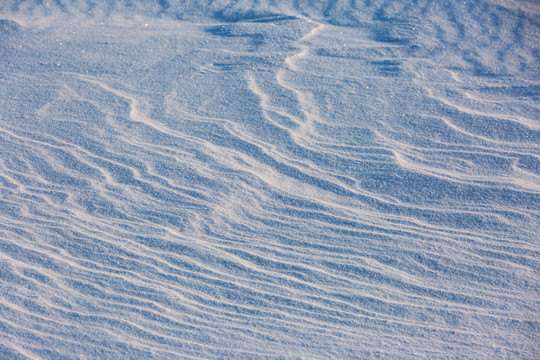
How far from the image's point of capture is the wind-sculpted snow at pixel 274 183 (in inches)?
112

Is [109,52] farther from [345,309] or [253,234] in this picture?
[345,309]

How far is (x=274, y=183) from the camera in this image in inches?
142

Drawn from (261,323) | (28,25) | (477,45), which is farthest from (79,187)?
(477,45)

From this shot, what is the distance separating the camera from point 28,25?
17.1ft

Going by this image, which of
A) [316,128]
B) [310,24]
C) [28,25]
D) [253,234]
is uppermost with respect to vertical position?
[310,24]

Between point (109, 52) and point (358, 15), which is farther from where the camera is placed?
point (358, 15)

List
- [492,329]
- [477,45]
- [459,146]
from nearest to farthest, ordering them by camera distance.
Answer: [492,329] < [459,146] < [477,45]

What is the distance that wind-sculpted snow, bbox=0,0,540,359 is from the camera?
9.30 feet

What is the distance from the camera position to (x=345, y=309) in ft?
9.51

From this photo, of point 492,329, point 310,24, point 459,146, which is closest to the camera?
point 492,329

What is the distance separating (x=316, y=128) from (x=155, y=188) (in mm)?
1463

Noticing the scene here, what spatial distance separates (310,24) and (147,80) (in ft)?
6.29

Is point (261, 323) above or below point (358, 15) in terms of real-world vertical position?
below

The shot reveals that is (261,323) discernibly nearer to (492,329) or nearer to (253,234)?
(253,234)
